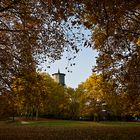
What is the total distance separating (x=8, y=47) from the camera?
3162 centimetres

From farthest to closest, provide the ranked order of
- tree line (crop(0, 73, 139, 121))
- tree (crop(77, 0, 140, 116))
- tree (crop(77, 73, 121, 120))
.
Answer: tree (crop(77, 73, 121, 120))
tree line (crop(0, 73, 139, 121))
tree (crop(77, 0, 140, 116))

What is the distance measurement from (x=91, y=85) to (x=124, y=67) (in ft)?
259

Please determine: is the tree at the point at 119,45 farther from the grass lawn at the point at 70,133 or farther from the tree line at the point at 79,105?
the tree line at the point at 79,105

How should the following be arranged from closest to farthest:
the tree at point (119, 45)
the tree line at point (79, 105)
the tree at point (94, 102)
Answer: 1. the tree at point (119, 45)
2. the tree line at point (79, 105)
3. the tree at point (94, 102)

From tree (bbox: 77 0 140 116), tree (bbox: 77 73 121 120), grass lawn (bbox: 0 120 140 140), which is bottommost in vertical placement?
grass lawn (bbox: 0 120 140 140)

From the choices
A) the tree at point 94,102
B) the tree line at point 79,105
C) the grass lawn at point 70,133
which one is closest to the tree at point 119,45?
the grass lawn at point 70,133

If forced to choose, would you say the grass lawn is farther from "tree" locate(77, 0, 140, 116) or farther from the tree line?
the tree line

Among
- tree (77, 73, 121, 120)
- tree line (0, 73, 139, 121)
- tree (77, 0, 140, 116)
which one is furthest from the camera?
tree (77, 73, 121, 120)

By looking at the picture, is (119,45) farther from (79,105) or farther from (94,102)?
(79,105)

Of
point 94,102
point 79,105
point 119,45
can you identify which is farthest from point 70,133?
point 79,105

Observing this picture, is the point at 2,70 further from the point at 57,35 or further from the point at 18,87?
the point at 57,35

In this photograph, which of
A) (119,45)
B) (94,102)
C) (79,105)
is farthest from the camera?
(79,105)

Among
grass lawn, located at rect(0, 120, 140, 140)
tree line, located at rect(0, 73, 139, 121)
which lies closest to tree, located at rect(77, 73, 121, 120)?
tree line, located at rect(0, 73, 139, 121)

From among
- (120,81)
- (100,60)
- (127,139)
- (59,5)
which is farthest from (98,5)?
(120,81)
